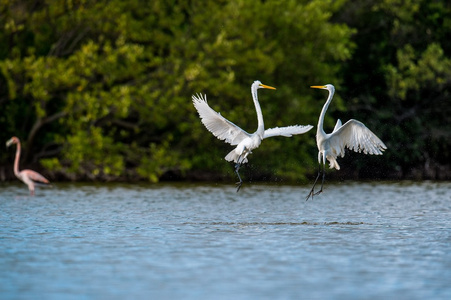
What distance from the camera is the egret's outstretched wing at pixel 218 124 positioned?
51.9 feet

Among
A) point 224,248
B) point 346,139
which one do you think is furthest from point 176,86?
point 224,248

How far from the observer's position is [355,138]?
15727 mm

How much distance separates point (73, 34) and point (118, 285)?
63.5 ft

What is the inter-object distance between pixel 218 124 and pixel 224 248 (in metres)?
5.43

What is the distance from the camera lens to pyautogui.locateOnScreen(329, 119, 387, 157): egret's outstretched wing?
50.5 ft

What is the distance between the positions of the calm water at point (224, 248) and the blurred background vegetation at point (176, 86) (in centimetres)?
592

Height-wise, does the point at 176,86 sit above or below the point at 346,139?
above

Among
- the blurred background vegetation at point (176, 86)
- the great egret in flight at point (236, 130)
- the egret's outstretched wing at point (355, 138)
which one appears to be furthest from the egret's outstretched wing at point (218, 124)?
the blurred background vegetation at point (176, 86)

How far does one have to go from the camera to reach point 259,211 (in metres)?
16.9

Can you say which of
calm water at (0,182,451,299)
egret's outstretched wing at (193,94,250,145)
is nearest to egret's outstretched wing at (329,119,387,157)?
calm water at (0,182,451,299)

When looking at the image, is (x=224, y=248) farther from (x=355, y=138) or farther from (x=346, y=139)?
(x=346, y=139)

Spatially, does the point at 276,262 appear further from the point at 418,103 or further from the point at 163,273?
the point at 418,103

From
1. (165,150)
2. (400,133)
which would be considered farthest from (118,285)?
(400,133)

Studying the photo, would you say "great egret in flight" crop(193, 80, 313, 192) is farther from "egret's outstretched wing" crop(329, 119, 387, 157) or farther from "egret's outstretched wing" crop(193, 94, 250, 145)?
"egret's outstretched wing" crop(329, 119, 387, 157)
